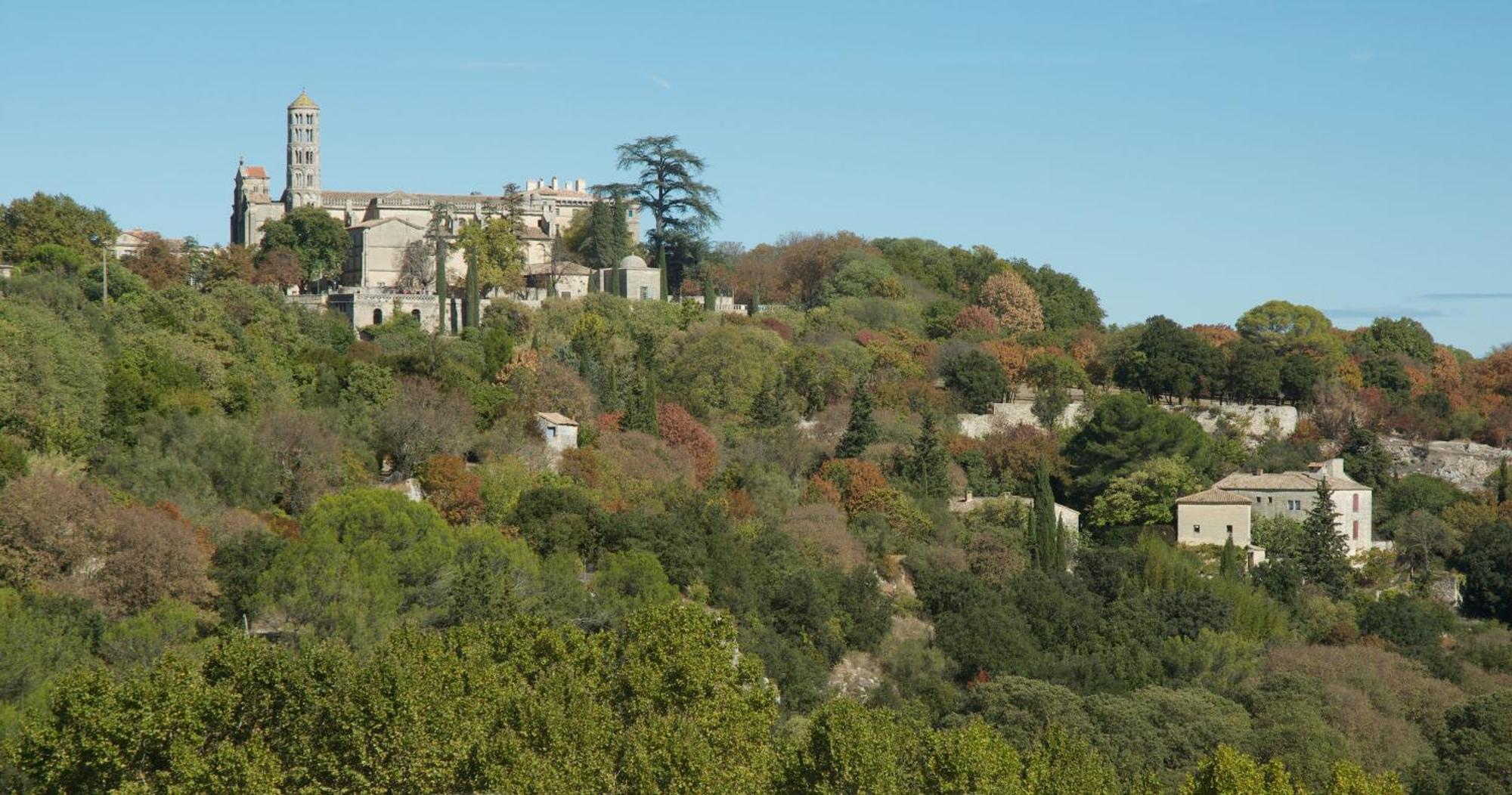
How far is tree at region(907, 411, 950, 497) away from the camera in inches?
2180

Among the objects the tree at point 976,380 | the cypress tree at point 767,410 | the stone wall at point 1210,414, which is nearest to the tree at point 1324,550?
the stone wall at point 1210,414

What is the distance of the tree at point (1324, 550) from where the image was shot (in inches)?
2147

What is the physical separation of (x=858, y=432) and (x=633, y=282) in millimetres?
13445

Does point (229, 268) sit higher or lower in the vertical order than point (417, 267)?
lower

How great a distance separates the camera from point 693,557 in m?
46.3

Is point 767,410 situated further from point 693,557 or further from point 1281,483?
point 1281,483

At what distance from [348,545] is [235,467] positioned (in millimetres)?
5457

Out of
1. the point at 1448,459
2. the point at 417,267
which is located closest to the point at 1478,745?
the point at 1448,459

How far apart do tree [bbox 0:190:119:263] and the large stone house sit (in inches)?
1173

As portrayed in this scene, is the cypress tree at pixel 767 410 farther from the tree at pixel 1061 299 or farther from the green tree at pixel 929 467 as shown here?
the tree at pixel 1061 299

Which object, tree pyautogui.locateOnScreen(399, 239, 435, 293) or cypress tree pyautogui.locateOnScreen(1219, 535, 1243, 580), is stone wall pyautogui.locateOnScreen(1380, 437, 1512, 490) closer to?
cypress tree pyautogui.locateOnScreen(1219, 535, 1243, 580)

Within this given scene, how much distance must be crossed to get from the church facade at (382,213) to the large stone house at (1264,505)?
67.5 feet

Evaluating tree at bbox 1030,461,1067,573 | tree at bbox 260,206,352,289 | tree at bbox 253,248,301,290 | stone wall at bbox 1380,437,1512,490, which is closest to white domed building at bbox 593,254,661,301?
tree at bbox 260,206,352,289

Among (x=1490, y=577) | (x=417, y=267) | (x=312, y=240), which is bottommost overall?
(x=1490, y=577)
